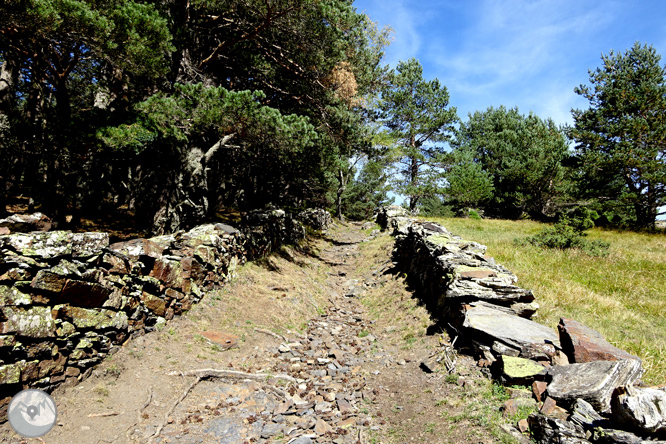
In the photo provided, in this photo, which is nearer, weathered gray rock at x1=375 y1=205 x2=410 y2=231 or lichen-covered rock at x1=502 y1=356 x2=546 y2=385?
lichen-covered rock at x1=502 y1=356 x2=546 y2=385

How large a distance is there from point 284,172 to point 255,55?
22.7 feet

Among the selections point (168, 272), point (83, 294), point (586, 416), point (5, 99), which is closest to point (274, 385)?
point (168, 272)

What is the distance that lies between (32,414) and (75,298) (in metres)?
1.63

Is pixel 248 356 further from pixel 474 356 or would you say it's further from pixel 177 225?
pixel 177 225

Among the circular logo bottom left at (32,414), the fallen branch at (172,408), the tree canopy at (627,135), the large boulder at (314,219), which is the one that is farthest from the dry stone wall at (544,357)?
the tree canopy at (627,135)

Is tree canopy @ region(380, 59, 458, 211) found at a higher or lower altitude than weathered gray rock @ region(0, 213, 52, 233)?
higher

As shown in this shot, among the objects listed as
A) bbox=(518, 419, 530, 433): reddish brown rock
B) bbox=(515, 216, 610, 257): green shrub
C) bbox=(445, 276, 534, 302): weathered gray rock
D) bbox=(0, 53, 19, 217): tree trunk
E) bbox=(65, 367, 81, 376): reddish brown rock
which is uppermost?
bbox=(0, 53, 19, 217): tree trunk

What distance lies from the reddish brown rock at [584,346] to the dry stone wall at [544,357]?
0.01m

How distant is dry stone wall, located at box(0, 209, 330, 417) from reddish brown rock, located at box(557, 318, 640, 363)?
703 cm

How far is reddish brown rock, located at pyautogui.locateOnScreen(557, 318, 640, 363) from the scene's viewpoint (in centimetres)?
420

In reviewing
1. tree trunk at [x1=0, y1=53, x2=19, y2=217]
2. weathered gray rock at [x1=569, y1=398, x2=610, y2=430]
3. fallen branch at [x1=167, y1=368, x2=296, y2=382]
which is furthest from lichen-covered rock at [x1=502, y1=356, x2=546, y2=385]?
tree trunk at [x1=0, y1=53, x2=19, y2=217]

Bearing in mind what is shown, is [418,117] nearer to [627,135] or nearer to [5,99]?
[627,135]

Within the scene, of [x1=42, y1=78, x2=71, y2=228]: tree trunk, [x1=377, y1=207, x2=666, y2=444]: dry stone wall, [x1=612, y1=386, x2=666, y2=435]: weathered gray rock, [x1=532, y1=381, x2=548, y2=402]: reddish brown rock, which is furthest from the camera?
[x1=42, y1=78, x2=71, y2=228]: tree trunk

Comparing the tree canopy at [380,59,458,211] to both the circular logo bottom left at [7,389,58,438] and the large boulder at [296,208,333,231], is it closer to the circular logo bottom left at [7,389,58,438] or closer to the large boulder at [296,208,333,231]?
the large boulder at [296,208,333,231]
